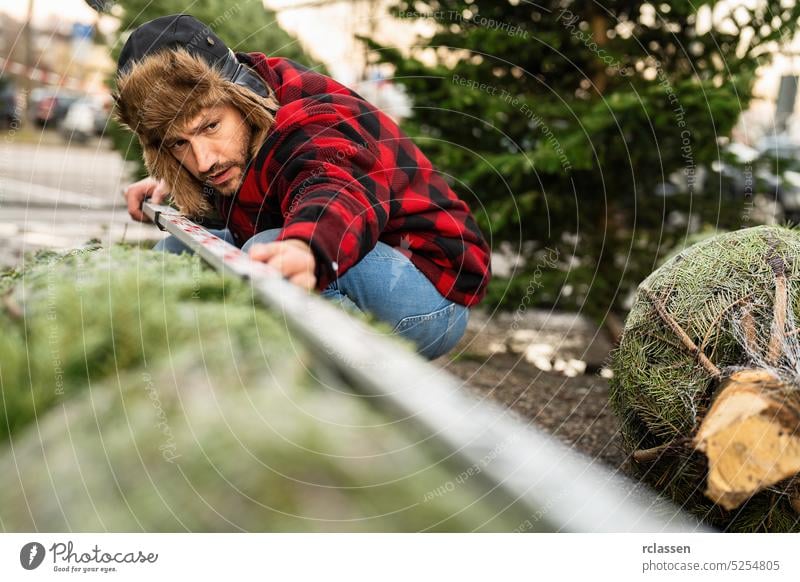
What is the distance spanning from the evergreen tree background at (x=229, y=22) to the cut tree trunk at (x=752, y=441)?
107 inches

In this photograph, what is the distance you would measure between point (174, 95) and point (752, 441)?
1374mm

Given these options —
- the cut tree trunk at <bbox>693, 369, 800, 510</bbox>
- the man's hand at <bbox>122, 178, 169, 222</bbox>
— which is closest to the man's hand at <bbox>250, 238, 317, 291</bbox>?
the cut tree trunk at <bbox>693, 369, 800, 510</bbox>

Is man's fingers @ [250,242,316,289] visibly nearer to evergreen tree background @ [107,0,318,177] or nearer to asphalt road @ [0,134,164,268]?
asphalt road @ [0,134,164,268]

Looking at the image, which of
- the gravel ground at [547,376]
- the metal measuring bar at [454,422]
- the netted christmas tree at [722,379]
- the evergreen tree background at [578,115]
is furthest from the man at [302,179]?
the evergreen tree background at [578,115]

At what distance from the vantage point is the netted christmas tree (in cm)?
154

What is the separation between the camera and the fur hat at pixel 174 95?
5.57ft

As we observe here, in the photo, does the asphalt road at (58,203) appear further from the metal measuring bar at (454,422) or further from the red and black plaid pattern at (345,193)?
the metal measuring bar at (454,422)

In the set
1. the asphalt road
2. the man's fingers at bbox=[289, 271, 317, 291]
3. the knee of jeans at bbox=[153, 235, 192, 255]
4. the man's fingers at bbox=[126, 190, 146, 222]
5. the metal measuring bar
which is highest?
the metal measuring bar

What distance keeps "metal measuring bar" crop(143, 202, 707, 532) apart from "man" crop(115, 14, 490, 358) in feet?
0.68

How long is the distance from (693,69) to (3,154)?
2760mm

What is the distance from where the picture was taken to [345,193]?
155cm

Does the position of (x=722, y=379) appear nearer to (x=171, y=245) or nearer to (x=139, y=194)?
(x=171, y=245)

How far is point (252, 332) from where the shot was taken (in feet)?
3.76
